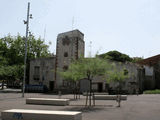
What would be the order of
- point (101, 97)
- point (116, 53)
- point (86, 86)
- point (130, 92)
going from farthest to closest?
point (116, 53), point (130, 92), point (101, 97), point (86, 86)

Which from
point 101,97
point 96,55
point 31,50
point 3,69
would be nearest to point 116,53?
point 31,50

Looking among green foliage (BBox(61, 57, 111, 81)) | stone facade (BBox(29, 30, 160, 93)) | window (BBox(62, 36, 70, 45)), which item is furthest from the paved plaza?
window (BBox(62, 36, 70, 45))

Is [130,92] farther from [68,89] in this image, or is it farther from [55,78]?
[55,78]

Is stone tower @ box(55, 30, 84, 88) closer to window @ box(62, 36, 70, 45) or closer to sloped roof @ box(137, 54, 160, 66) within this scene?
window @ box(62, 36, 70, 45)

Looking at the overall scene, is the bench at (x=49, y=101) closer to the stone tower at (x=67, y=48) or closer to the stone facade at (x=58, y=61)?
the stone facade at (x=58, y=61)

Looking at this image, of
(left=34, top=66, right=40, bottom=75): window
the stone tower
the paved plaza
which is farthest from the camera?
(left=34, top=66, right=40, bottom=75): window

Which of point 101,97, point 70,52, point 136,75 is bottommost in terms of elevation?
point 101,97

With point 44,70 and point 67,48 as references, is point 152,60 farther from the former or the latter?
point 44,70

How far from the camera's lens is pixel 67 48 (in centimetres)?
4584

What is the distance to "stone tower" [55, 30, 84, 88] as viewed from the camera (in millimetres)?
45219

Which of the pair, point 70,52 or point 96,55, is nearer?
point 96,55

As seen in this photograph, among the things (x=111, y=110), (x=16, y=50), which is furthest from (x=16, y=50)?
(x=111, y=110)

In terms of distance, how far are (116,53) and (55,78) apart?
29.4 meters

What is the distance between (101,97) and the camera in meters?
28.5
